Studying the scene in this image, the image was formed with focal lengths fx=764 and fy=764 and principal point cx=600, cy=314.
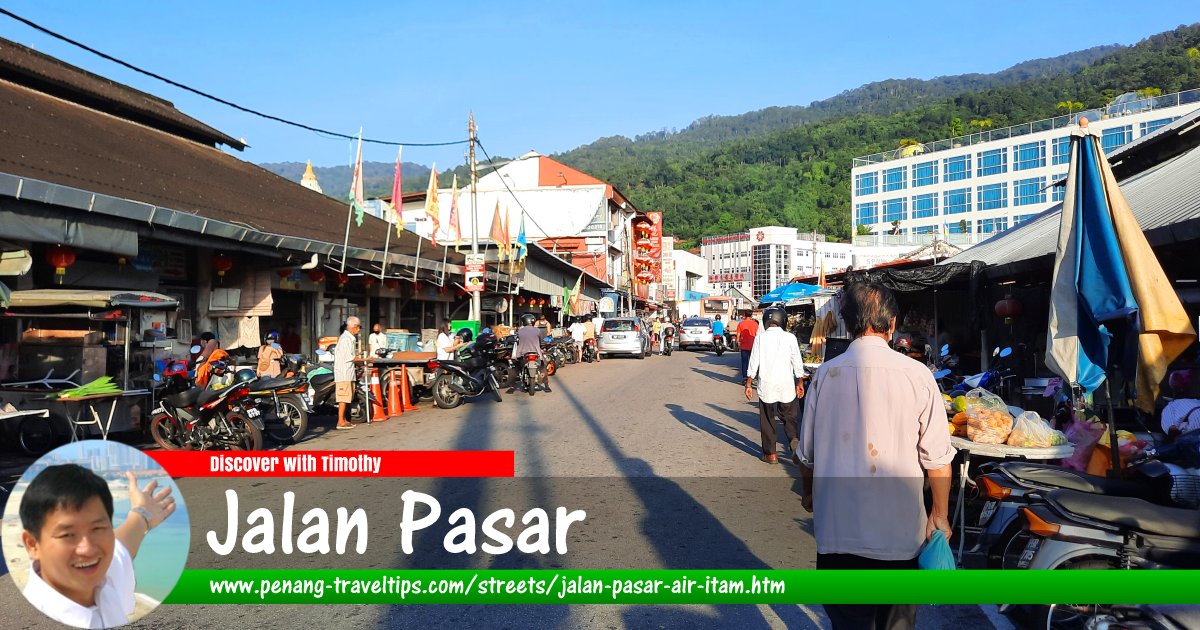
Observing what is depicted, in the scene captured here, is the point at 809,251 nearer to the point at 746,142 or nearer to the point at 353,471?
the point at 746,142

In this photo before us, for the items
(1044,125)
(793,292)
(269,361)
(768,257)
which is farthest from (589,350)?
(768,257)

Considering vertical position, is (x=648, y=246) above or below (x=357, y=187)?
above

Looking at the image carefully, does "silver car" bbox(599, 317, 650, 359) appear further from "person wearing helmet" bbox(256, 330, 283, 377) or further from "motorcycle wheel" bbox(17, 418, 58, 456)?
"motorcycle wheel" bbox(17, 418, 58, 456)

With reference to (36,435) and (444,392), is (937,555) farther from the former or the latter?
(444,392)

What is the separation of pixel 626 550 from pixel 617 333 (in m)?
25.1

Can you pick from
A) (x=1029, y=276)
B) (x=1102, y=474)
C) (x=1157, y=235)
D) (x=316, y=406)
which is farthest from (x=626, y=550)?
(x=1029, y=276)

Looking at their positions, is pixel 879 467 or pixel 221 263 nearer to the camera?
pixel 879 467

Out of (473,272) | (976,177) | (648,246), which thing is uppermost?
(976,177)

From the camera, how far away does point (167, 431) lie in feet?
31.6

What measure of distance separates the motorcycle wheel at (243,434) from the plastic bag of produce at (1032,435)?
26.4ft

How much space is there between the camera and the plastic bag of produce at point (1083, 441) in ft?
18.4

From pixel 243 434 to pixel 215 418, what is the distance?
15.7 inches

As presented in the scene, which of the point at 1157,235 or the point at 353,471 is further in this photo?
the point at 1157,235

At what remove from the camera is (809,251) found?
9575cm
